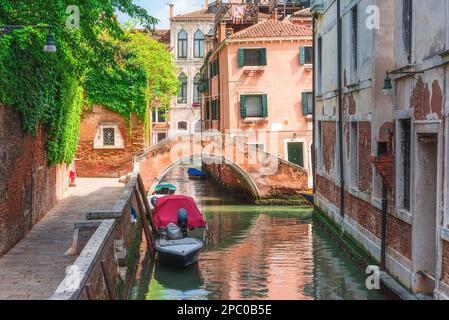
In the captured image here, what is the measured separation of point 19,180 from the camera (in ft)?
45.8

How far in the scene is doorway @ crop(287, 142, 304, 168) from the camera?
93.8 feet

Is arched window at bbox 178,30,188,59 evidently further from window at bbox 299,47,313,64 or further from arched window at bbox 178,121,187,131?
window at bbox 299,47,313,64

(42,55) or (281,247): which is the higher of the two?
(42,55)

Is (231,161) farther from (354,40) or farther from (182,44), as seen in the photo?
(182,44)

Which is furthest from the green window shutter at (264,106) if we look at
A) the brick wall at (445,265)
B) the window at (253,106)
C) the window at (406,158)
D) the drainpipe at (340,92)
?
the brick wall at (445,265)

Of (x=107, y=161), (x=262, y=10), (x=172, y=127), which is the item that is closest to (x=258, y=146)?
(x=107, y=161)

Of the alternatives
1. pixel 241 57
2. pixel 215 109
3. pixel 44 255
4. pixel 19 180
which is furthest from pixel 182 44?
pixel 44 255

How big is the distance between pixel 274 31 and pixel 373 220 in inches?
670

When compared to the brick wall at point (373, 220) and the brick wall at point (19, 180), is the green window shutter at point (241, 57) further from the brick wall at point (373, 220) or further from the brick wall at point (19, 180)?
the brick wall at point (19, 180)

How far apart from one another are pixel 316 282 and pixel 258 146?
15412mm

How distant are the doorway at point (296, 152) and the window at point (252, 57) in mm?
3218

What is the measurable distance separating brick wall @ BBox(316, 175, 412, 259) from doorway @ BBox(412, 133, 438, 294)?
400mm

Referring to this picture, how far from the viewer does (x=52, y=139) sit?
1872 cm

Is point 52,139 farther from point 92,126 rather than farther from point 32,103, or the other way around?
point 92,126
